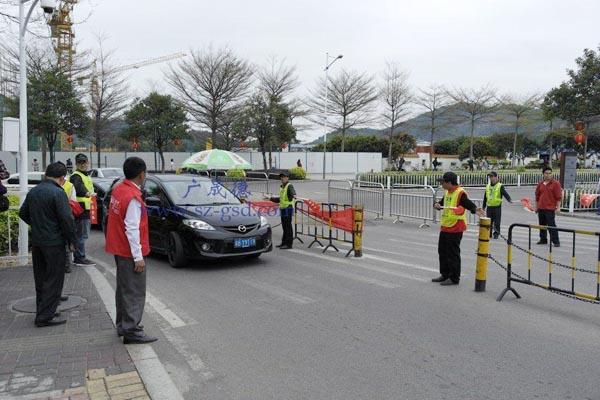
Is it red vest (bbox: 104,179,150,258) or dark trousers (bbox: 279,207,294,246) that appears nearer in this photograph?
red vest (bbox: 104,179,150,258)

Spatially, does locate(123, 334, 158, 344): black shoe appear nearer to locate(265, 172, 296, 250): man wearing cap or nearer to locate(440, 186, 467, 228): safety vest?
locate(440, 186, 467, 228): safety vest

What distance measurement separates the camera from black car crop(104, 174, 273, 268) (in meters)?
8.29

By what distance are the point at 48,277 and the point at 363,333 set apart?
11.3 ft

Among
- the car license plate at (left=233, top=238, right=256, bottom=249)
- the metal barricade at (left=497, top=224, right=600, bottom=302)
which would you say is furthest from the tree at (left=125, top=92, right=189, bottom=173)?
the metal barricade at (left=497, top=224, right=600, bottom=302)

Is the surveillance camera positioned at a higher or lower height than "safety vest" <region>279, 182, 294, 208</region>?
higher

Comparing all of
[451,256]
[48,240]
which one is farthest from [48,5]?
[451,256]

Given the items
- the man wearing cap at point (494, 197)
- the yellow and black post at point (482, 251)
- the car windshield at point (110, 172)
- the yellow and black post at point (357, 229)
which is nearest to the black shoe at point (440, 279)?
the yellow and black post at point (482, 251)

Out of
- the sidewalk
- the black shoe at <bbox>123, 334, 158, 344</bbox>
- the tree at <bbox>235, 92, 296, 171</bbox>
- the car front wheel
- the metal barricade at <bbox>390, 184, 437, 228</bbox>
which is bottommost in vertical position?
the sidewalk

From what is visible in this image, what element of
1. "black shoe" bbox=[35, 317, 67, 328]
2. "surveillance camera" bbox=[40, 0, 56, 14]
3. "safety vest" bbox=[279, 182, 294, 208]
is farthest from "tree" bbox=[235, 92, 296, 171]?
"black shoe" bbox=[35, 317, 67, 328]

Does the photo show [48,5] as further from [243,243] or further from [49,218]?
[243,243]

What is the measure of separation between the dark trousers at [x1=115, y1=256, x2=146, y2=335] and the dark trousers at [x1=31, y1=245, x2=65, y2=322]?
0.92 meters

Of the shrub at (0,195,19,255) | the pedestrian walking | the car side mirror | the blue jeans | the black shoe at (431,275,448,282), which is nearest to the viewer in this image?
the black shoe at (431,275,448,282)

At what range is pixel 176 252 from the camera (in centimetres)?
844

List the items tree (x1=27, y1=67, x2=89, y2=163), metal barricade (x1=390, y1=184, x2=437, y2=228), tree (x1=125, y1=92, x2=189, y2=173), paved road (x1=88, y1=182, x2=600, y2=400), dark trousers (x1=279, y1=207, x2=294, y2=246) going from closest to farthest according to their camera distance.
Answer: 1. paved road (x1=88, y1=182, x2=600, y2=400)
2. dark trousers (x1=279, y1=207, x2=294, y2=246)
3. metal barricade (x1=390, y1=184, x2=437, y2=228)
4. tree (x1=27, y1=67, x2=89, y2=163)
5. tree (x1=125, y1=92, x2=189, y2=173)
